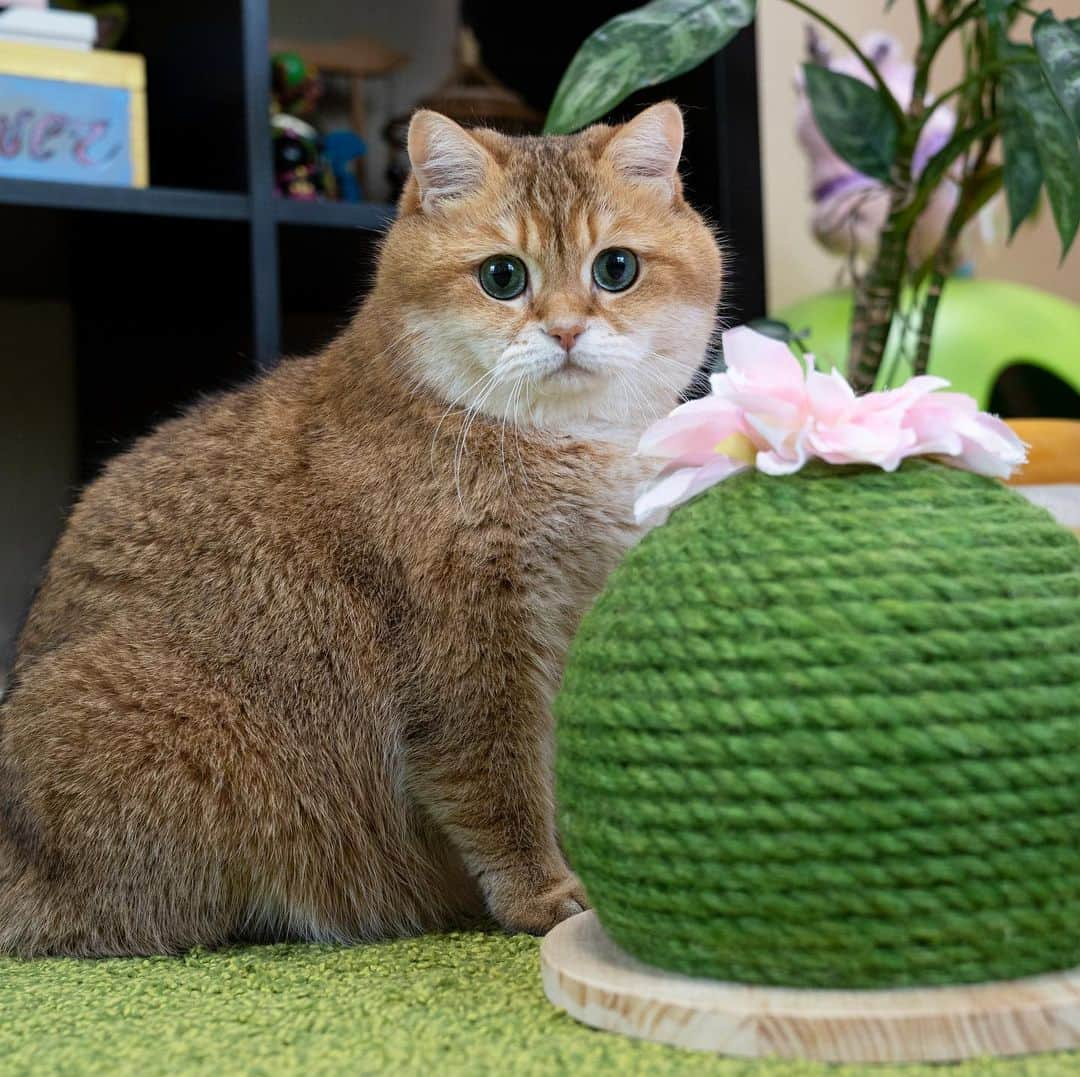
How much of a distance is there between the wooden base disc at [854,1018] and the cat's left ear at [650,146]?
30.0 inches

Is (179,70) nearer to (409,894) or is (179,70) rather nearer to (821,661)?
(409,894)

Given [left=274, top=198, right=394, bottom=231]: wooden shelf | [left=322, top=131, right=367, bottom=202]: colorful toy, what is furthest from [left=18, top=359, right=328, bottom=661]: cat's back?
[left=322, top=131, right=367, bottom=202]: colorful toy

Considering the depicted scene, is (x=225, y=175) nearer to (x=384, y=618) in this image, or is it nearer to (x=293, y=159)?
(x=293, y=159)

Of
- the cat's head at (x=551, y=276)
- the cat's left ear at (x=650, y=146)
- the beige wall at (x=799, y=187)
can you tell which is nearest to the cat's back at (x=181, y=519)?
the cat's head at (x=551, y=276)

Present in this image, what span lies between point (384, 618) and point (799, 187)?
1.78m

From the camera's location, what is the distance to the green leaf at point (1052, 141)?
51.6 inches

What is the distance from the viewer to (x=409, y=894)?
1.19 m

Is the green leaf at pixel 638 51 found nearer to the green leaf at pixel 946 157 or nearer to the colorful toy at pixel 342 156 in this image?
the green leaf at pixel 946 157

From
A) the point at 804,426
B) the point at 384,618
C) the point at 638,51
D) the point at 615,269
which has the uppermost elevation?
the point at 638,51

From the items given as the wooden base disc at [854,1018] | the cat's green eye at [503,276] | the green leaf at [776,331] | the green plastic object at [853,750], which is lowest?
the wooden base disc at [854,1018]

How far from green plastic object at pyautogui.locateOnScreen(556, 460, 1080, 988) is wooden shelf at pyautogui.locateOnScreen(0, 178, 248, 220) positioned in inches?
42.2

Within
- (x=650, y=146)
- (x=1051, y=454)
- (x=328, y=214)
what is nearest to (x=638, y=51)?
(x=650, y=146)

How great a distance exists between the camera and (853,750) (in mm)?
735

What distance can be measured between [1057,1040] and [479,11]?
205 centimetres
